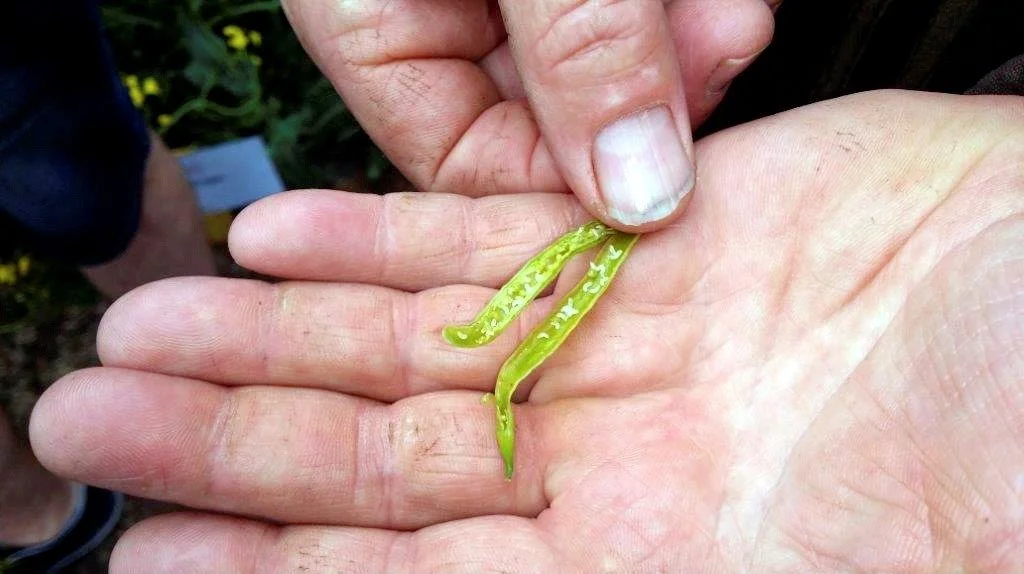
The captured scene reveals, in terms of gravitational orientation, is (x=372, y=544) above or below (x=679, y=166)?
below

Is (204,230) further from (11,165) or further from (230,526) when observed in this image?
(230,526)

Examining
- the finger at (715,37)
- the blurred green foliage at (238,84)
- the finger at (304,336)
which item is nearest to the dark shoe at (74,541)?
the finger at (304,336)

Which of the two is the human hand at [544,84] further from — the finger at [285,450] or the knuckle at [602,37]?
the finger at [285,450]

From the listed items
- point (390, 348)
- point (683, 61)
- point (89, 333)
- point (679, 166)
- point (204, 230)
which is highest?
point (683, 61)

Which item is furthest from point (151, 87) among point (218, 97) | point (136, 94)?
point (218, 97)

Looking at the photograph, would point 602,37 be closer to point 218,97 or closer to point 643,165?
point 643,165

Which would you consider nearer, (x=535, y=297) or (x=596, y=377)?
(x=596, y=377)

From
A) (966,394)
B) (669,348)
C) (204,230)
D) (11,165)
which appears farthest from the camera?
(204,230)

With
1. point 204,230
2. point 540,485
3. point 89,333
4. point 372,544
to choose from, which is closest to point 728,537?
point 540,485
